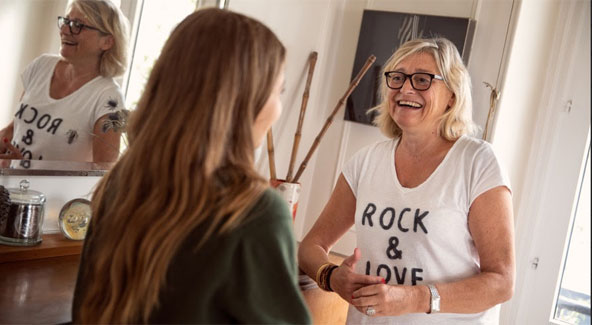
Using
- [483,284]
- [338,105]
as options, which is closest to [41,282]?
[483,284]

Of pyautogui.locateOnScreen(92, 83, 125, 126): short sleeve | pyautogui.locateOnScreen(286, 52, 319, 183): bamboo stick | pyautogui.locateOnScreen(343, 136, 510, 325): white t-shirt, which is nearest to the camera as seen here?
pyautogui.locateOnScreen(343, 136, 510, 325): white t-shirt

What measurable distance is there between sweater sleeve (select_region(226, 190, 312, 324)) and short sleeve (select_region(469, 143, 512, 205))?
2.75ft

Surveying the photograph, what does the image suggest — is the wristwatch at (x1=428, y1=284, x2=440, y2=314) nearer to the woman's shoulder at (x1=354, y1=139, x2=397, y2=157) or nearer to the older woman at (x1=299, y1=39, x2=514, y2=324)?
the older woman at (x1=299, y1=39, x2=514, y2=324)

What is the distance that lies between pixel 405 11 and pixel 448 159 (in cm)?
161

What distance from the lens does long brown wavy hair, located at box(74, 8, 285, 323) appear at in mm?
836

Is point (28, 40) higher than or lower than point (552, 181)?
higher

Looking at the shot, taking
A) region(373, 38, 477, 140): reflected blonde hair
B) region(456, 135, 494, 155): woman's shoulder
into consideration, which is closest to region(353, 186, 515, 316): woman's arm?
region(456, 135, 494, 155): woman's shoulder

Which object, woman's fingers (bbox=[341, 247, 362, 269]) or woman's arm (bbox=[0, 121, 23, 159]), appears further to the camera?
woman's arm (bbox=[0, 121, 23, 159])

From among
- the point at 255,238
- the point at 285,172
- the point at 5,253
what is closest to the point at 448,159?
the point at 255,238

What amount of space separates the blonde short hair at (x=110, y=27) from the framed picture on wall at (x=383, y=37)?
140cm

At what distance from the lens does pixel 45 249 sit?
66.2 inches

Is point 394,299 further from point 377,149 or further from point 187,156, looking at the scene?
point 187,156

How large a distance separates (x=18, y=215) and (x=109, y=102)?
428mm

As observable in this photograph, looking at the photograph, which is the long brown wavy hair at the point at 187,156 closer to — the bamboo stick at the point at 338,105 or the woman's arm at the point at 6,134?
the woman's arm at the point at 6,134
